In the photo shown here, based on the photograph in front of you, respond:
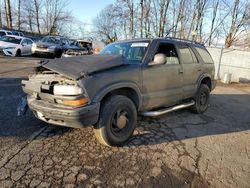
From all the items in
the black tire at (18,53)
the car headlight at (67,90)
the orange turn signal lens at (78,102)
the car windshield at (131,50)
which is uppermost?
the car windshield at (131,50)

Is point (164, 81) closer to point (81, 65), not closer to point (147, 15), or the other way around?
point (81, 65)

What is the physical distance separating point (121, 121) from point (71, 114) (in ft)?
3.11

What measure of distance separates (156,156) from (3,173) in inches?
85.1

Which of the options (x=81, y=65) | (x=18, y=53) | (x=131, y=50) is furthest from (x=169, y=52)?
(x=18, y=53)

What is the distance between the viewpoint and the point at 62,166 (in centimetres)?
302

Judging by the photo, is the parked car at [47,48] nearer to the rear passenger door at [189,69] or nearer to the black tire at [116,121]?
the rear passenger door at [189,69]

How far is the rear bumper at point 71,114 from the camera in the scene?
9.84ft

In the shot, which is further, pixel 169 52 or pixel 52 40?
pixel 52 40

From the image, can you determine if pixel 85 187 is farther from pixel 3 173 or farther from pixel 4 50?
pixel 4 50

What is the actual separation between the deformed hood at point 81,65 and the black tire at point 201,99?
2835 mm

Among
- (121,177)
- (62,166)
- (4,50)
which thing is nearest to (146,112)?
(121,177)

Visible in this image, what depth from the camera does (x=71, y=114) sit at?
2992 millimetres

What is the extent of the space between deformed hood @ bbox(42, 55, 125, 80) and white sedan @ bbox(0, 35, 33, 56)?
14.5 m

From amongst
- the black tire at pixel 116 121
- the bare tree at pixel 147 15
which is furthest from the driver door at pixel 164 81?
the bare tree at pixel 147 15
